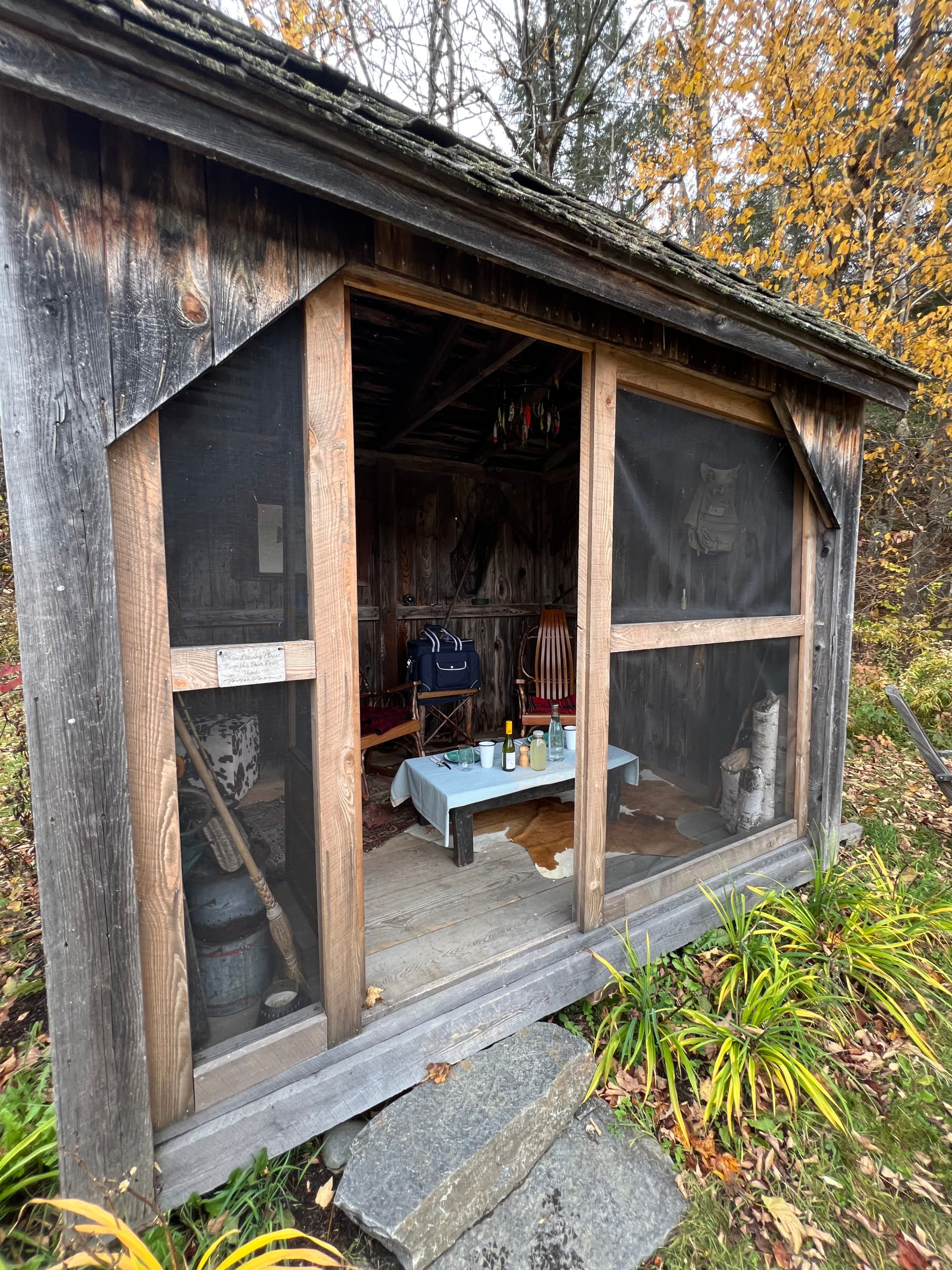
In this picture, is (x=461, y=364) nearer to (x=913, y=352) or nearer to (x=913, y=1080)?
(x=913, y=1080)

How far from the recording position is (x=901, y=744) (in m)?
4.86

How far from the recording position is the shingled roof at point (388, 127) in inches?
38.4

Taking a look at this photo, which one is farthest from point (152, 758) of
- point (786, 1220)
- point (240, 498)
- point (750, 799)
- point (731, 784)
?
point (750, 799)

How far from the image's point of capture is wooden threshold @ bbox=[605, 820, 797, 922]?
7.31 feet

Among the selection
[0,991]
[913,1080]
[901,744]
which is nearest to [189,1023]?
[0,991]

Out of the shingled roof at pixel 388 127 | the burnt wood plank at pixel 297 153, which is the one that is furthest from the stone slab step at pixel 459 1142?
the shingled roof at pixel 388 127

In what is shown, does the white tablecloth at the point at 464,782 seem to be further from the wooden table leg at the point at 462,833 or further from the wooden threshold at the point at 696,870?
the wooden threshold at the point at 696,870

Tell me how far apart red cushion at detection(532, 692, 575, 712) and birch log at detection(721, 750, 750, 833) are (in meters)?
1.66

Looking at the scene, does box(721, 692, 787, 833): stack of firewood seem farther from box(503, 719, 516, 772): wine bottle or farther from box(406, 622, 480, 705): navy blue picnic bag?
box(406, 622, 480, 705): navy blue picnic bag

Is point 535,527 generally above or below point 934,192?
below

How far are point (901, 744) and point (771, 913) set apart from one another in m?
3.42

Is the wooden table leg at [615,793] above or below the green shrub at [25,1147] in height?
above

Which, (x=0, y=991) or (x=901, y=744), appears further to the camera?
(x=901, y=744)

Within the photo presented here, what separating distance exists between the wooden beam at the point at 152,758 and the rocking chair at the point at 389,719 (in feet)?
6.22
